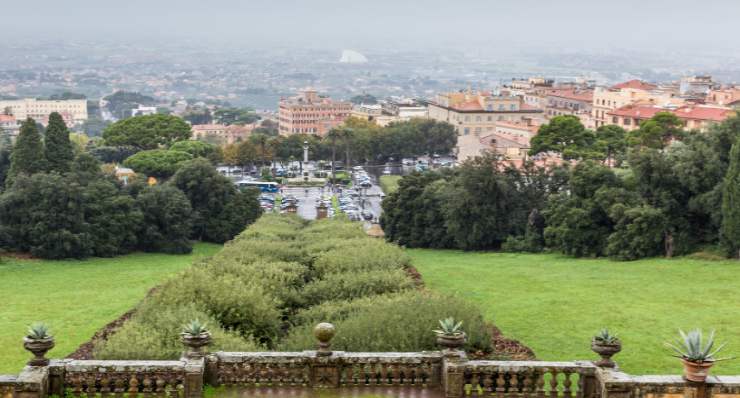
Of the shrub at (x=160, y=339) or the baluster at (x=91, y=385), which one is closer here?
the baluster at (x=91, y=385)

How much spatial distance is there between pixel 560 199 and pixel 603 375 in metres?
33.9

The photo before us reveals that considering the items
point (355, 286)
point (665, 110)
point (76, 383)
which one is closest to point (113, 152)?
point (665, 110)

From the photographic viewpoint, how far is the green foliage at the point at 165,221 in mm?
52406

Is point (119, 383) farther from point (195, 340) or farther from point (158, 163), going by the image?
point (158, 163)

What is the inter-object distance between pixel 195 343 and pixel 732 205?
28.9 metres

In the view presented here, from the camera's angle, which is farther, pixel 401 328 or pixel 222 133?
pixel 222 133

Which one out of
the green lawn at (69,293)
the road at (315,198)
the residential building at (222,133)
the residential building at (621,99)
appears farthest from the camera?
the residential building at (222,133)

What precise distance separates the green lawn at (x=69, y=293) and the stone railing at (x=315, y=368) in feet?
27.1

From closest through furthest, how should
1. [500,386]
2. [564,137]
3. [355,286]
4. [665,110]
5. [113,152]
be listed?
[500,386]
[355,286]
[564,137]
[665,110]
[113,152]

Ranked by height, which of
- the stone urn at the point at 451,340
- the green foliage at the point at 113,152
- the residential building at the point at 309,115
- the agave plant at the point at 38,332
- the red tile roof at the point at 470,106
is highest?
the agave plant at the point at 38,332

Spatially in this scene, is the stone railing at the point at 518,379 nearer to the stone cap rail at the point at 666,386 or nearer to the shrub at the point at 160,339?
the stone cap rail at the point at 666,386

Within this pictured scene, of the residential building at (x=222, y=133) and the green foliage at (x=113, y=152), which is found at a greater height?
the green foliage at (x=113, y=152)

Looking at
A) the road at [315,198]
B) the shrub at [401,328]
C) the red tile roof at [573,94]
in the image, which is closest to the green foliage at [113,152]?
the road at [315,198]

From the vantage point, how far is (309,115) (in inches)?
6900
